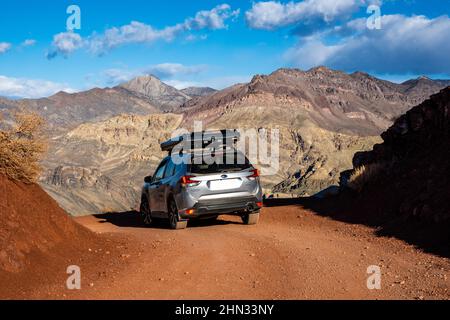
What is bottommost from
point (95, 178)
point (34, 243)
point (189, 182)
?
point (95, 178)

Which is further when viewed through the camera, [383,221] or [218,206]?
[383,221]

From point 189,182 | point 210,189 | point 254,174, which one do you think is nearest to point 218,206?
point 210,189

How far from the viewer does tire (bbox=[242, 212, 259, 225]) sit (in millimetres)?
12266

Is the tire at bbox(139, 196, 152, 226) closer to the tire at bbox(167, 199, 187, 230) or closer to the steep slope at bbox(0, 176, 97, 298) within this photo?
the tire at bbox(167, 199, 187, 230)

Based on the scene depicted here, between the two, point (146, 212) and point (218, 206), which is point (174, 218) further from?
point (146, 212)

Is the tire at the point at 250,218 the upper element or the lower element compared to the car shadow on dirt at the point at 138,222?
upper

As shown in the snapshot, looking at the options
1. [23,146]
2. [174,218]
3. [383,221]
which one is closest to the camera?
[23,146]

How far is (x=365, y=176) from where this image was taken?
47.9ft

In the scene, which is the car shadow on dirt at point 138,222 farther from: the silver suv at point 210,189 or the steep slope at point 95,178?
the steep slope at point 95,178

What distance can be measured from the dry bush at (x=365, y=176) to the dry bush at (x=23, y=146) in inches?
340

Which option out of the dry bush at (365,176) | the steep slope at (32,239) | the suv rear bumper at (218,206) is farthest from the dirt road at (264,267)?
the dry bush at (365,176)

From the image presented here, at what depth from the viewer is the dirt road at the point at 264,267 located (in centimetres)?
609

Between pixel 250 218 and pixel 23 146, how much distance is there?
5436mm

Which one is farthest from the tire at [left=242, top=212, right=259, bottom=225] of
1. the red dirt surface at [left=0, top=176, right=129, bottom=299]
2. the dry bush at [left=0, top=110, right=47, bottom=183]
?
the dry bush at [left=0, top=110, right=47, bottom=183]
